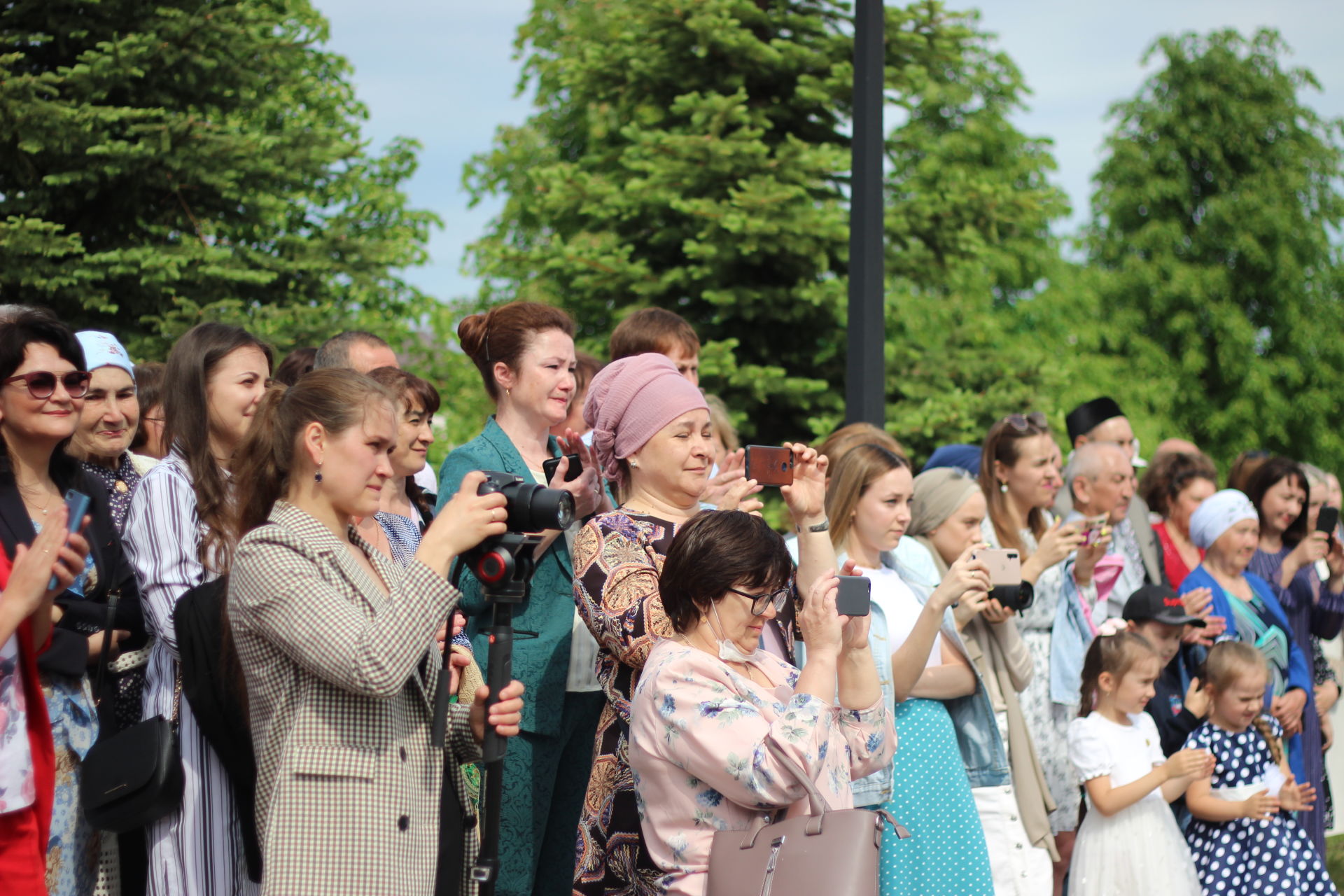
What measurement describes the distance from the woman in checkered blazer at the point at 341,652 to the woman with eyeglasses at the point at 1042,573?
125 inches

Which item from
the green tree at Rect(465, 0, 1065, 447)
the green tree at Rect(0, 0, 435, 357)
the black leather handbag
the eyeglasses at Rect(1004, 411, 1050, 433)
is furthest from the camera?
the green tree at Rect(465, 0, 1065, 447)

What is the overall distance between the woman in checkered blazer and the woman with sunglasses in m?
0.67

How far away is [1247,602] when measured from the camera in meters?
7.02

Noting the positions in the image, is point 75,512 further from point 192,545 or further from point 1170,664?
point 1170,664

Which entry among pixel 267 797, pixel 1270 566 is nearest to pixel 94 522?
pixel 267 797

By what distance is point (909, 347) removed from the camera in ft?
52.7

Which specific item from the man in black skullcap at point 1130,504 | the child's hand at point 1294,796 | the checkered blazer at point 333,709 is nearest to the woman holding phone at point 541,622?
the checkered blazer at point 333,709

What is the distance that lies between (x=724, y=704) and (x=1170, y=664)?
411 centimetres

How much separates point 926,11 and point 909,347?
3853 millimetres

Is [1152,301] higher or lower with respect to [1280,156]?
lower

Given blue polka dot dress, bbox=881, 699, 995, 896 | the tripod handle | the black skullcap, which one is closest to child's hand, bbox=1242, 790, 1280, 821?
blue polka dot dress, bbox=881, 699, 995, 896

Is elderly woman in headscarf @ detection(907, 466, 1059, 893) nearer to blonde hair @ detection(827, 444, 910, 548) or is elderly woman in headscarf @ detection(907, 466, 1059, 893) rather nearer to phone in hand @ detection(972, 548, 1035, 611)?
phone in hand @ detection(972, 548, 1035, 611)

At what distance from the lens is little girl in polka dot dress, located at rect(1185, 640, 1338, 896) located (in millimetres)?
5930

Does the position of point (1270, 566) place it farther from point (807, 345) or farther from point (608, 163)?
point (608, 163)
